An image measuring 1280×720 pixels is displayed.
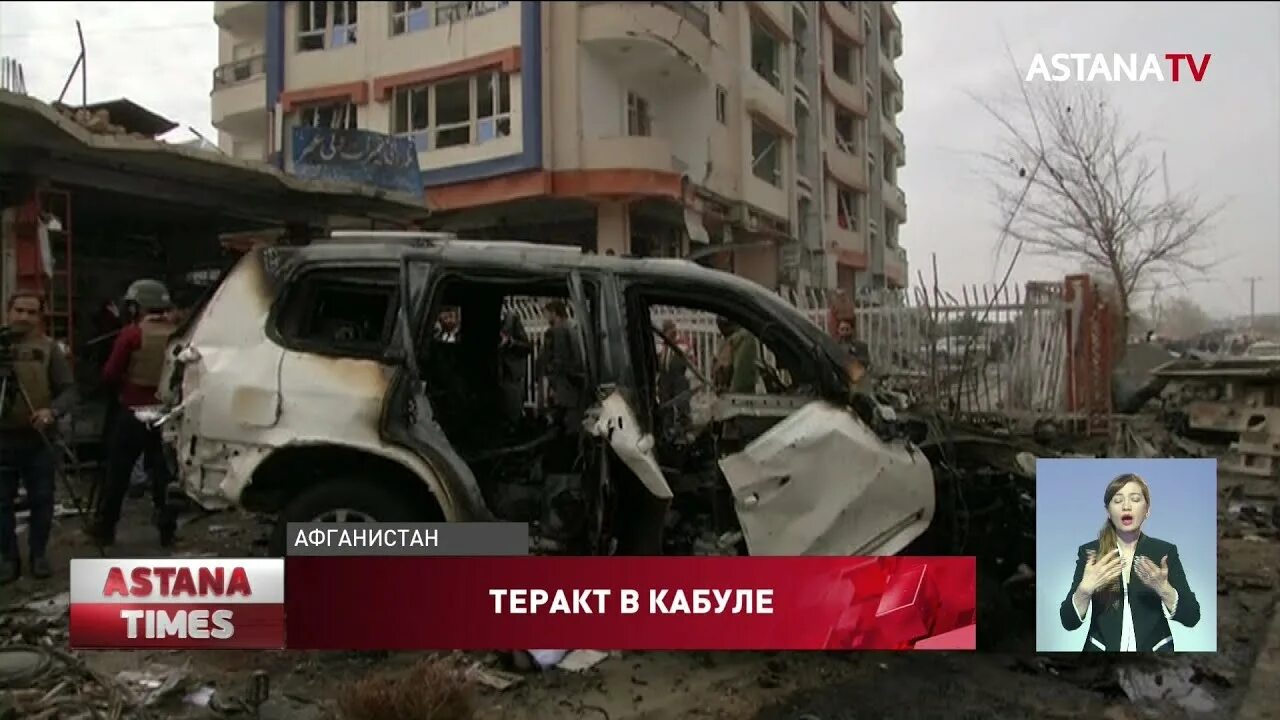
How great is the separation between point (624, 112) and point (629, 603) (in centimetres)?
645

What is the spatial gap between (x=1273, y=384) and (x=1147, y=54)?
1613 millimetres

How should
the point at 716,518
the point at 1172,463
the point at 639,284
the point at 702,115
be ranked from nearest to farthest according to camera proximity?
1. the point at 1172,463
2. the point at 716,518
3. the point at 639,284
4. the point at 702,115

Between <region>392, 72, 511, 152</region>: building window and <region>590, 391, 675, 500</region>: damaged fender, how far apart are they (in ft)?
24.3

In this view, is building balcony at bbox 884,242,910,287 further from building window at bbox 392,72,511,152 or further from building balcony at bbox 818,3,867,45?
building window at bbox 392,72,511,152

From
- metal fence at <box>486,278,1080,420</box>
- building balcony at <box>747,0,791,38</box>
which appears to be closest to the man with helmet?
metal fence at <box>486,278,1080,420</box>

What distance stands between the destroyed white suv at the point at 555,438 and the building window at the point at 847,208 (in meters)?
0.80

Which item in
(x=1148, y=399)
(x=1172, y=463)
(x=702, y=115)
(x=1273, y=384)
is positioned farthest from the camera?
(x=702, y=115)

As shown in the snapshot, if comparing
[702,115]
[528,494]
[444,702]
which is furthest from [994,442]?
[702,115]

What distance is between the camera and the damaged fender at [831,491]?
2.51 m

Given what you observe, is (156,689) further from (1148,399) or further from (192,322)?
(1148,399)

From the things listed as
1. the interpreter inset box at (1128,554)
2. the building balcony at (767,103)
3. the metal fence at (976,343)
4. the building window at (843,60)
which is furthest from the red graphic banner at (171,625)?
the building balcony at (767,103)

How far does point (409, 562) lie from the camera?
2451mm

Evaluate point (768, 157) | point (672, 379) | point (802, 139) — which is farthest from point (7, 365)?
point (768, 157)

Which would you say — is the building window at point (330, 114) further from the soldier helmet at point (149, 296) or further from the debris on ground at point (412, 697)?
the debris on ground at point (412, 697)
